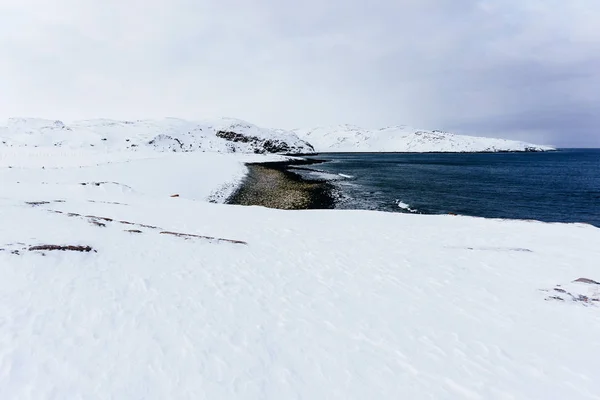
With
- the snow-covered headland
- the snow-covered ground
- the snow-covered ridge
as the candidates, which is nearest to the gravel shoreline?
the snow-covered headland

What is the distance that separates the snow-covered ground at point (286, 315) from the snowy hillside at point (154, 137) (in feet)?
309

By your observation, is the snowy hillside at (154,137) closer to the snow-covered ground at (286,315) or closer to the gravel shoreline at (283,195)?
the gravel shoreline at (283,195)

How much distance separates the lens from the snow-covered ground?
592 cm

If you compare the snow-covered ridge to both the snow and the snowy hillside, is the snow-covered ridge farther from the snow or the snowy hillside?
the snow

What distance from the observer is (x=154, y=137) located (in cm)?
11388

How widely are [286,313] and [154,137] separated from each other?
120m

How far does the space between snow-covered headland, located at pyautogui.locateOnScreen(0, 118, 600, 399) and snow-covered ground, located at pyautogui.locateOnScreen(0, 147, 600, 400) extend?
1.6 inches

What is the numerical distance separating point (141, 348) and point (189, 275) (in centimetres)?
387

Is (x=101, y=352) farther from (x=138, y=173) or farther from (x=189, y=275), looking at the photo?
(x=138, y=173)

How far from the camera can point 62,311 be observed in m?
7.18

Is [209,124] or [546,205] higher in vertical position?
[209,124]

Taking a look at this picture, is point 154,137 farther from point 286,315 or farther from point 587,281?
point 587,281

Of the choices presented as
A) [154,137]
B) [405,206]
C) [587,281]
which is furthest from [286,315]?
[154,137]

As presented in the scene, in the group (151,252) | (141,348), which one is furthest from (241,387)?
(151,252)
